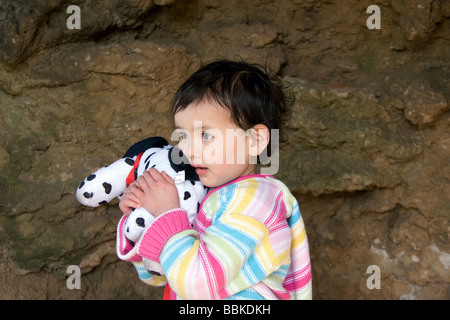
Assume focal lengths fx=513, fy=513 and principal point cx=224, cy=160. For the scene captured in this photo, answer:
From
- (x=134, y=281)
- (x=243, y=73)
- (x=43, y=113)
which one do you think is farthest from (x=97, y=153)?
(x=243, y=73)

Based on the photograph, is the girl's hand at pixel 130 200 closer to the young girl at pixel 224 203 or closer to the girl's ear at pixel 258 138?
the young girl at pixel 224 203

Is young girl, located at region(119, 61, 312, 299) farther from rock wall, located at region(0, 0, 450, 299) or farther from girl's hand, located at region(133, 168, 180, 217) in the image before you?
rock wall, located at region(0, 0, 450, 299)

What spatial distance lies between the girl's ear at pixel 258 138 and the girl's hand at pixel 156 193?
0.24m

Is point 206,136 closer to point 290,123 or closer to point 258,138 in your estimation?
point 258,138

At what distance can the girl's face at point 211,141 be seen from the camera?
4.20ft

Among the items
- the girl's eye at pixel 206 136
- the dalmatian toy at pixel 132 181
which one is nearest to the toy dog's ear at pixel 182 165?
the dalmatian toy at pixel 132 181

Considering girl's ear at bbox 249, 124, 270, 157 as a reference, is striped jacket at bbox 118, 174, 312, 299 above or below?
below

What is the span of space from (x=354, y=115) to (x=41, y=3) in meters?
1.45

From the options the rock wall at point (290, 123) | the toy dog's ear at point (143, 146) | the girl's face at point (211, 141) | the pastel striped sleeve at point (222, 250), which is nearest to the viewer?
the pastel striped sleeve at point (222, 250)

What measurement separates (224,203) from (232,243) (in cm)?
12

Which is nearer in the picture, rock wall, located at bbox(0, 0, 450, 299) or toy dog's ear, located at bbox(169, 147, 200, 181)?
toy dog's ear, located at bbox(169, 147, 200, 181)

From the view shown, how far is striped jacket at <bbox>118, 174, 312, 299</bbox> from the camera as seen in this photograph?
115cm

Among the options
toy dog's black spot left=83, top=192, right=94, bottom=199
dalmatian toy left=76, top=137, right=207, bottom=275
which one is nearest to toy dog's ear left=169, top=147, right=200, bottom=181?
dalmatian toy left=76, top=137, right=207, bottom=275

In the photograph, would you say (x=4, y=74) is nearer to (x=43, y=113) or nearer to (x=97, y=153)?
(x=43, y=113)
